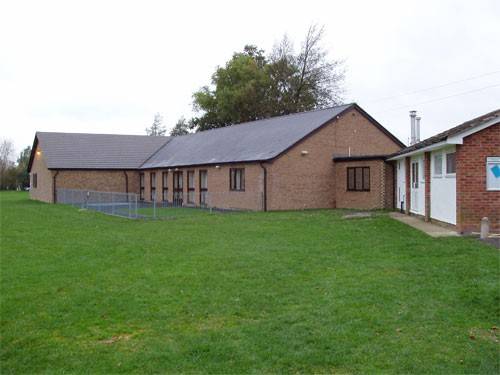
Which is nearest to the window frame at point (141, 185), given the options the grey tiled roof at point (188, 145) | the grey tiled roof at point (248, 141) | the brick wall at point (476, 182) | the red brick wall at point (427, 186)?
the grey tiled roof at point (188, 145)

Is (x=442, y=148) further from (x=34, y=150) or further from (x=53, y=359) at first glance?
(x=34, y=150)

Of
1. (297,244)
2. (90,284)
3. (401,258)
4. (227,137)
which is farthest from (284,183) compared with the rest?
(90,284)

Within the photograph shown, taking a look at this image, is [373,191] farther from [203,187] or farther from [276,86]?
[276,86]

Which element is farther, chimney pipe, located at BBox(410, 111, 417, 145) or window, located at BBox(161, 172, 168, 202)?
window, located at BBox(161, 172, 168, 202)

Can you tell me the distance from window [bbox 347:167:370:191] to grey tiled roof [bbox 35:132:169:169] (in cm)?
1918

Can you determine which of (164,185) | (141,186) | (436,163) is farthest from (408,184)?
(141,186)

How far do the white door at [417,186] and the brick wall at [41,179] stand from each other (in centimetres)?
2580

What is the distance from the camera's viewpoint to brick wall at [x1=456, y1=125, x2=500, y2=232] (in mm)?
14773

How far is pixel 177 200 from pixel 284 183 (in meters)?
9.74

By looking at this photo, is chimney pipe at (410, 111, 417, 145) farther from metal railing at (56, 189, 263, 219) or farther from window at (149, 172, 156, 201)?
window at (149, 172, 156, 201)

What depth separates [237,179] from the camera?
93.6ft

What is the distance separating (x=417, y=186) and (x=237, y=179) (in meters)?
10.3

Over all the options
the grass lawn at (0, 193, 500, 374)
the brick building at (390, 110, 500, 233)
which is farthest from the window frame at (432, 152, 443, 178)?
the grass lawn at (0, 193, 500, 374)

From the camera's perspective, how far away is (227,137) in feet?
113
